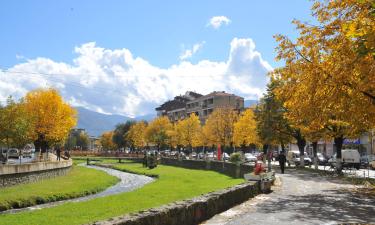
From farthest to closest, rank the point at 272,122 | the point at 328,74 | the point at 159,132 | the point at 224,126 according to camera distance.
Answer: the point at 159,132, the point at 224,126, the point at 272,122, the point at 328,74

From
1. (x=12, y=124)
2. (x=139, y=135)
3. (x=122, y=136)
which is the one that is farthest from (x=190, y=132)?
(x=122, y=136)

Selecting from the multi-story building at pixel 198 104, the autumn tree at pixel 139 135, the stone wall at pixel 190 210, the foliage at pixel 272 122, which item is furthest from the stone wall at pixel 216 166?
the autumn tree at pixel 139 135

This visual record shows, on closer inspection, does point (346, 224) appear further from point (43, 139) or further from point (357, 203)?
point (43, 139)

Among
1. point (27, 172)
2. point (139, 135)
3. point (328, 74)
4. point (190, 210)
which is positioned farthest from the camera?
point (139, 135)

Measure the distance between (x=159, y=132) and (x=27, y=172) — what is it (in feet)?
287

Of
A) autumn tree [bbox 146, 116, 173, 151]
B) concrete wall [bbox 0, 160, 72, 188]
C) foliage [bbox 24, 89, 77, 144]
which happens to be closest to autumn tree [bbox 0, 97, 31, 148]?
concrete wall [bbox 0, 160, 72, 188]

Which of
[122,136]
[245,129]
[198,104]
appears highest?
[198,104]

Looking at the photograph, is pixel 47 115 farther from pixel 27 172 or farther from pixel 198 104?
pixel 198 104

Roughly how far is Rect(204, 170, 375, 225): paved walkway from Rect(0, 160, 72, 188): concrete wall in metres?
19.9

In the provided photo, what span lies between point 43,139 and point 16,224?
5192 centimetres

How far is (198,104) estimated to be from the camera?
155125 millimetres

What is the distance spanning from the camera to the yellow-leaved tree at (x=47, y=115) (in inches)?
2606

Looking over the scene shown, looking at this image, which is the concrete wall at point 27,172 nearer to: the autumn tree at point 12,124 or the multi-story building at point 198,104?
the autumn tree at point 12,124

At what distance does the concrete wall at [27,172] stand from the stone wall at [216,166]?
57.2 ft
